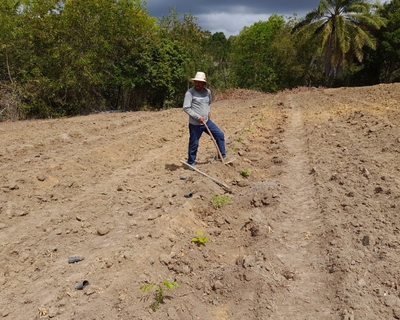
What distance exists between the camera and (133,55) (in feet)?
66.4

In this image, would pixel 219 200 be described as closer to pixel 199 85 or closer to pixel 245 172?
pixel 245 172

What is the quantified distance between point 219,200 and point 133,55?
16.7 m

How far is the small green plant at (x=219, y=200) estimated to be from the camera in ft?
17.9

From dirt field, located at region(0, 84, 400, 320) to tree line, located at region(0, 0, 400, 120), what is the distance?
9.80 meters

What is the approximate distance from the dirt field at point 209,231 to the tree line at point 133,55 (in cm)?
980


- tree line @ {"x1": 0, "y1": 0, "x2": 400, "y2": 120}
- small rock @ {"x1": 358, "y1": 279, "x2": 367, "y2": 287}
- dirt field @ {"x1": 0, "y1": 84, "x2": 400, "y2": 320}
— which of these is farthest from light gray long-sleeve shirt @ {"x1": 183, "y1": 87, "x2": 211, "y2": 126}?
tree line @ {"x1": 0, "y1": 0, "x2": 400, "y2": 120}

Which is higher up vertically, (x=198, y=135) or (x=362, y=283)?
(x=198, y=135)

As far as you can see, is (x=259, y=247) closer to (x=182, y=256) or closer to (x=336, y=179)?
(x=182, y=256)

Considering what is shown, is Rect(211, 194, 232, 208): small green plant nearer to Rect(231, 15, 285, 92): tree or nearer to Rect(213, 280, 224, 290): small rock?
Rect(213, 280, 224, 290): small rock

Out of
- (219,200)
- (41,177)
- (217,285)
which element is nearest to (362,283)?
(217,285)

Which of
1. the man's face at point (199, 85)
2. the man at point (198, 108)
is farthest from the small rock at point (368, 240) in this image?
the man's face at point (199, 85)

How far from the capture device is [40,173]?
6.74m

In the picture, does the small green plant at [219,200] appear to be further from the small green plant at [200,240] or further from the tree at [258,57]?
the tree at [258,57]

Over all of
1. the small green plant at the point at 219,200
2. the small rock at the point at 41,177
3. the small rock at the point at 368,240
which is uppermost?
the small rock at the point at 368,240
